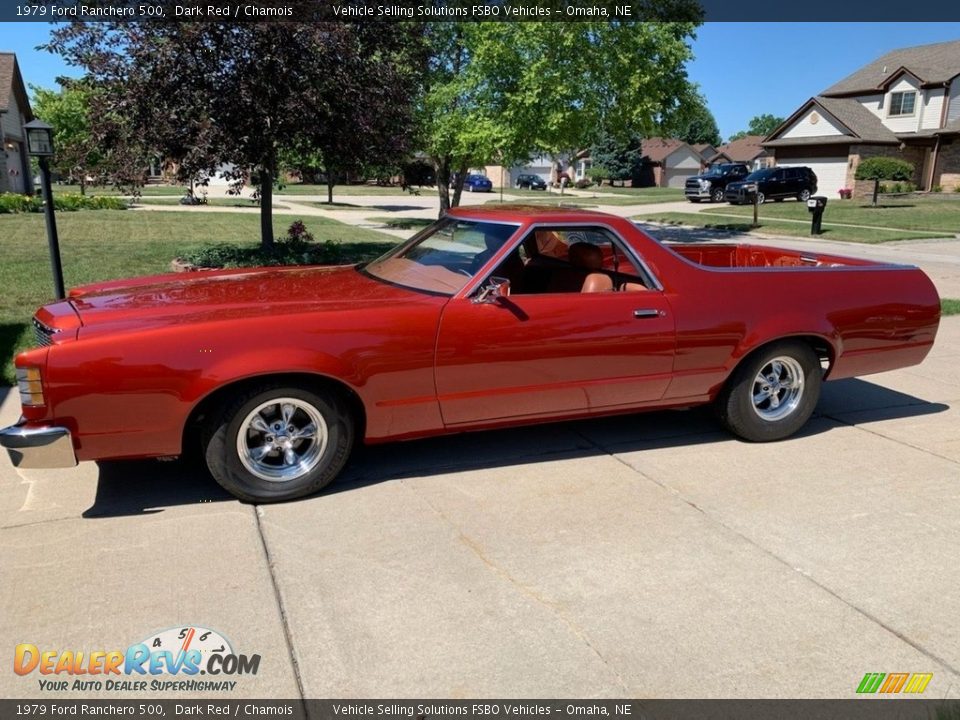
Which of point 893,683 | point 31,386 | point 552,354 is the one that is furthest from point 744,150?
point 31,386

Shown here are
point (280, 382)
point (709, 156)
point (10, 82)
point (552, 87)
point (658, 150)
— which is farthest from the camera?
point (709, 156)

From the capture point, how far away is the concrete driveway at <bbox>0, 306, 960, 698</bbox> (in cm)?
281

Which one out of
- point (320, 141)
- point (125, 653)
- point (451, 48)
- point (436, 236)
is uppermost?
point (451, 48)

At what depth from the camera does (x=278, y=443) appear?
3992mm

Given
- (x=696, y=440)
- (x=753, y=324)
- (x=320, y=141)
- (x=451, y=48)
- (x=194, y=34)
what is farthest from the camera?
(x=451, y=48)

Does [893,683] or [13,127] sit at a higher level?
[13,127]

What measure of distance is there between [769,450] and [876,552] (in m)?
1.38

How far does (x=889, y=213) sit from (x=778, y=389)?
2699 cm

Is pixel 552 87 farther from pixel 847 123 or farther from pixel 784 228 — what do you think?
pixel 847 123

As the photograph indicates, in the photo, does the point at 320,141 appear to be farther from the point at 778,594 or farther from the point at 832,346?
the point at 778,594

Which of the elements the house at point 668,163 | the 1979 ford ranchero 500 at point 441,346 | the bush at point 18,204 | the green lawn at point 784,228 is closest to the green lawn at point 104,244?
the bush at point 18,204

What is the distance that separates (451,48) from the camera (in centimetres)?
1969

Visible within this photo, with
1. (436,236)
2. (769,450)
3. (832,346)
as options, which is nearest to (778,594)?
(769,450)
